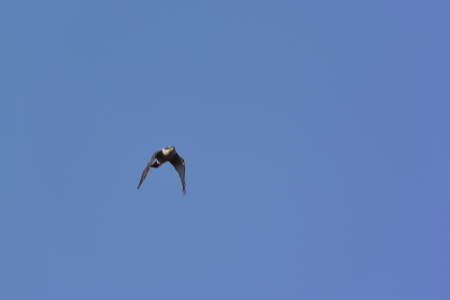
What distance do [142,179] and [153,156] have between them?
3.88 feet

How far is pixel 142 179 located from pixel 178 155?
66.2 inches

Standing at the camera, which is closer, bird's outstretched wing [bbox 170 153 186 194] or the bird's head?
the bird's head

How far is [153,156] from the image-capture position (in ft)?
76.2

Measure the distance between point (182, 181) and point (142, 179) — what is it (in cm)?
148

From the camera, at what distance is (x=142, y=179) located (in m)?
22.5

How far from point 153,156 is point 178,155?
974 mm

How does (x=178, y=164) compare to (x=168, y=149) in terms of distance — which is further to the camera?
(x=178, y=164)

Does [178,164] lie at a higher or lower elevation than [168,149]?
lower

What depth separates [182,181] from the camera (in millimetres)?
22406

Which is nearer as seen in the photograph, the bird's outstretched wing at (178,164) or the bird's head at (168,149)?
the bird's head at (168,149)

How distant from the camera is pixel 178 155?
23.1 metres

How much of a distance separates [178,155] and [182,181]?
1192 millimetres
